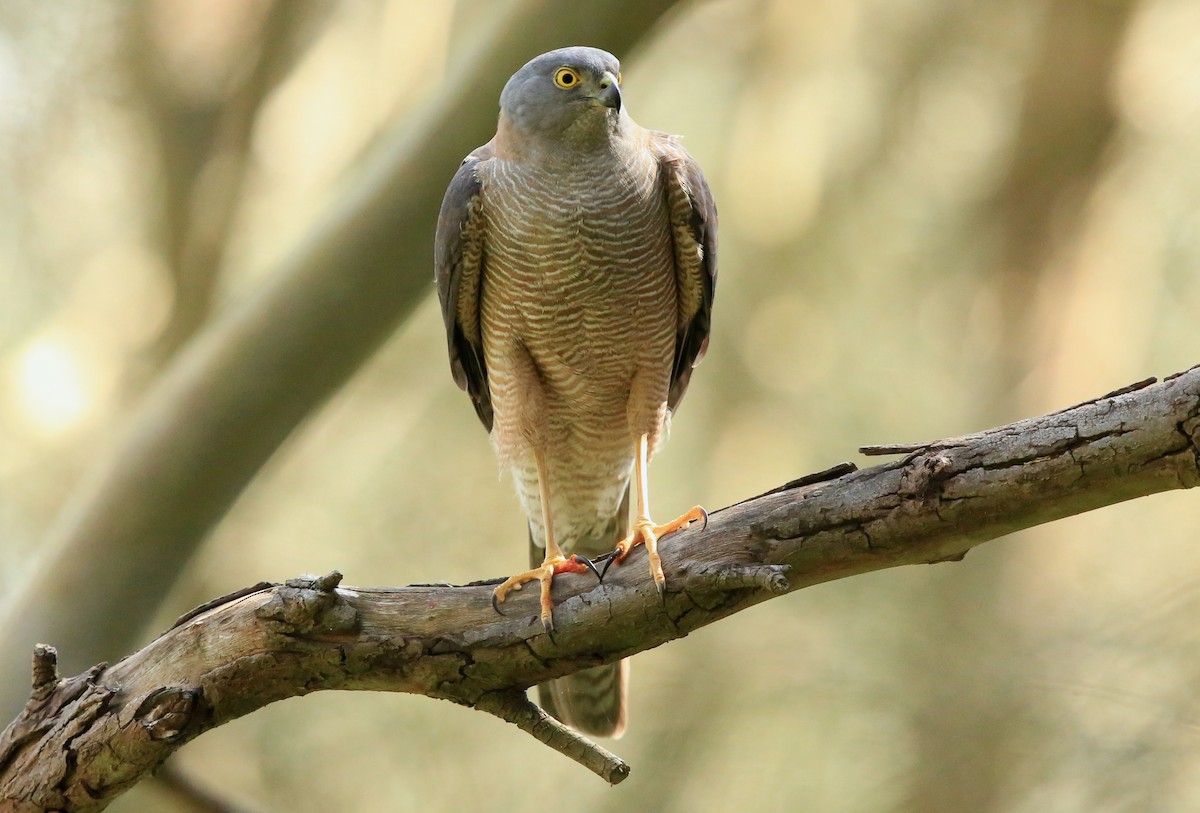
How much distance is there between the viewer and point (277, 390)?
16.5 ft

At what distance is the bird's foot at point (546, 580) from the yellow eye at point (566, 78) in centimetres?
178

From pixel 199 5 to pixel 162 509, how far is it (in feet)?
13.4

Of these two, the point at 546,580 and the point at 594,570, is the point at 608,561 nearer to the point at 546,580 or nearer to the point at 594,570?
the point at 594,570

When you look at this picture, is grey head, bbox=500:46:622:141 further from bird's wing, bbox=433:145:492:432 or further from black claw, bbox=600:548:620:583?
black claw, bbox=600:548:620:583

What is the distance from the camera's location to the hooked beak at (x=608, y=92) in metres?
4.09

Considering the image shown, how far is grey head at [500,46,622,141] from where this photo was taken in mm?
4113

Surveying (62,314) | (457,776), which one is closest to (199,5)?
(62,314)

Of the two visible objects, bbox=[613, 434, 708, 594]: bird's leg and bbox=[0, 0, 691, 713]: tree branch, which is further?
bbox=[0, 0, 691, 713]: tree branch

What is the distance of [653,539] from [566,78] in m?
1.84

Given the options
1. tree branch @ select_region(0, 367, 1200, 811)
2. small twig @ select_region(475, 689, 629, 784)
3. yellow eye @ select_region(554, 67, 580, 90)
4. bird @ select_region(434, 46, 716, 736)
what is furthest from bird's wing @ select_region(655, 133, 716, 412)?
small twig @ select_region(475, 689, 629, 784)

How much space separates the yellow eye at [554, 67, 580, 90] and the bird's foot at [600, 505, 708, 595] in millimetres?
1654

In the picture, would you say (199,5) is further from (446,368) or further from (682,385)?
(682,385)

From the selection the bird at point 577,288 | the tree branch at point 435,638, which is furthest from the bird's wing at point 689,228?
the tree branch at point 435,638

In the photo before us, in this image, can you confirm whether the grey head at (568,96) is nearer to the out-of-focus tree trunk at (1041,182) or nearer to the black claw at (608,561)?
the black claw at (608,561)
